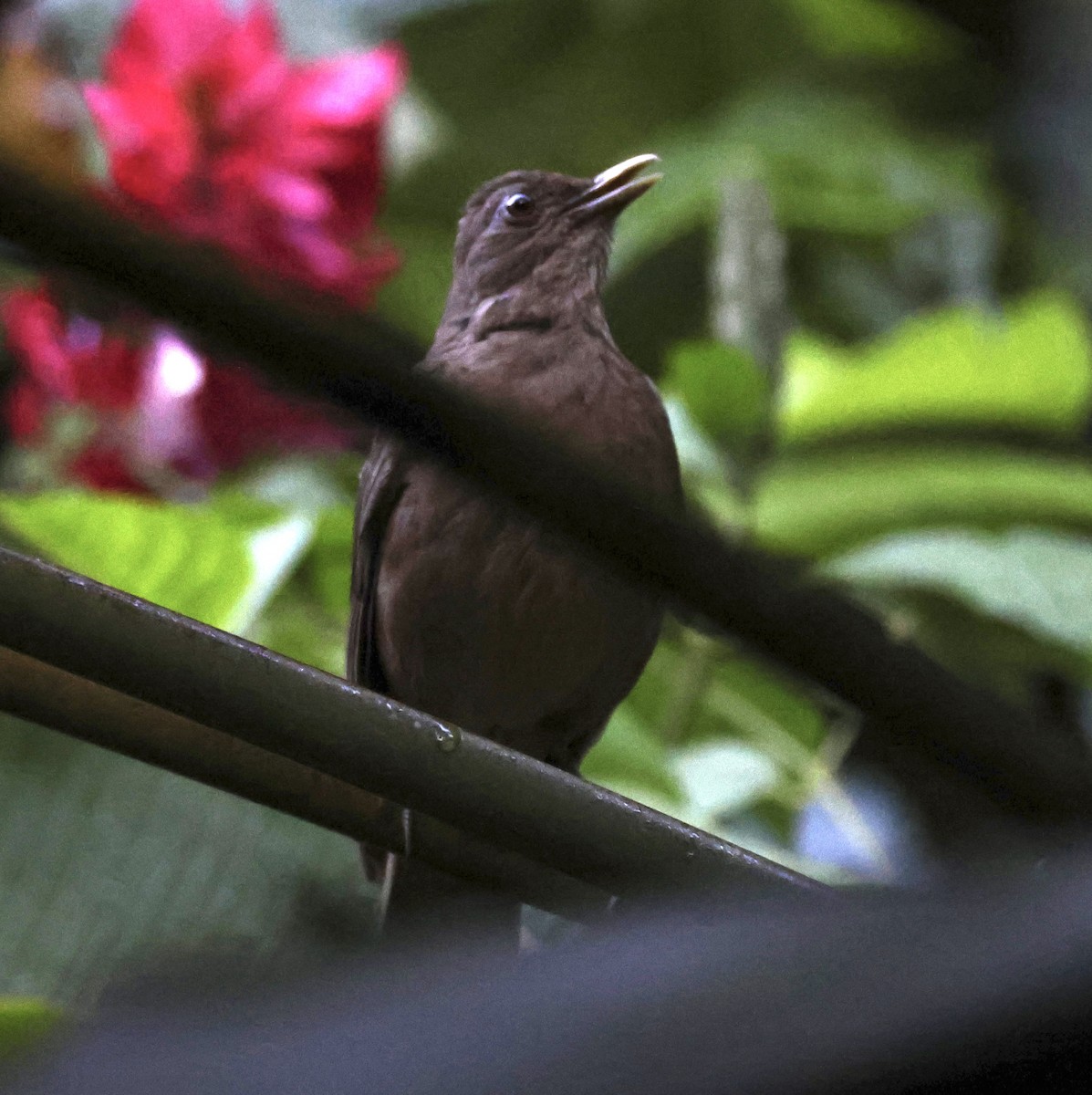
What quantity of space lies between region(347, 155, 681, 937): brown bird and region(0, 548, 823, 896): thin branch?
672 mm

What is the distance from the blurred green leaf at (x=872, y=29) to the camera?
272 centimetres

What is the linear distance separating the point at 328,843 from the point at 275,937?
0.18 metres

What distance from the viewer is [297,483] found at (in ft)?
5.75

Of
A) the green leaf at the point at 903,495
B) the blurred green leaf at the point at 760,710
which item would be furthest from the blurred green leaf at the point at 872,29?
the blurred green leaf at the point at 760,710

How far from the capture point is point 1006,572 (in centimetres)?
142

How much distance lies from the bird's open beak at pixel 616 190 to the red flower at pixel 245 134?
203mm

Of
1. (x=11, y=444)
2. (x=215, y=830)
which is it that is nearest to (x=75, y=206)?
(x=215, y=830)

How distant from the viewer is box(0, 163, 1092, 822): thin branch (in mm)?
337

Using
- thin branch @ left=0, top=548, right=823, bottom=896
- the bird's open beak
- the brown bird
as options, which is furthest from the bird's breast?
thin branch @ left=0, top=548, right=823, bottom=896

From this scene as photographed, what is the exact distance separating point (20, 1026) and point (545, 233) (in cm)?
103

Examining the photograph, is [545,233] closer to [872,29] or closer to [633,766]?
[633,766]

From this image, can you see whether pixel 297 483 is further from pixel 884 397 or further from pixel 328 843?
pixel 884 397

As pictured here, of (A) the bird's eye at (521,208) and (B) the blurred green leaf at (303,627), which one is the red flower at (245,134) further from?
(B) the blurred green leaf at (303,627)

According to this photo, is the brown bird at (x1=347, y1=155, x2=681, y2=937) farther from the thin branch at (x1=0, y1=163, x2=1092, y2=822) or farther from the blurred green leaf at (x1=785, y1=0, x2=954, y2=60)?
the blurred green leaf at (x1=785, y1=0, x2=954, y2=60)
